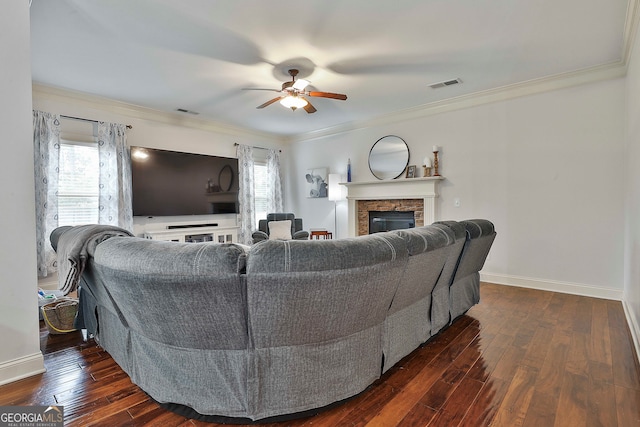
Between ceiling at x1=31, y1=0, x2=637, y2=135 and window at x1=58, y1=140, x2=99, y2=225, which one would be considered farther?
window at x1=58, y1=140, x2=99, y2=225

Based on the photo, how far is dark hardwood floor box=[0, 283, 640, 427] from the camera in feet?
5.10

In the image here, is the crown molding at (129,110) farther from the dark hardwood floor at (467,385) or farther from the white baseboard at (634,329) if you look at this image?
the white baseboard at (634,329)

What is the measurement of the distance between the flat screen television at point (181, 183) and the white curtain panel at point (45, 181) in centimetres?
92

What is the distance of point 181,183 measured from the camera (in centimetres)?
516

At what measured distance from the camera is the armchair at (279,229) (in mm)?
5137

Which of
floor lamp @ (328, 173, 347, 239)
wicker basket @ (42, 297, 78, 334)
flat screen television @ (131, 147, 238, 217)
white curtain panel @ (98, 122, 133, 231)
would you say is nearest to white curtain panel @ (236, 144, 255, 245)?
flat screen television @ (131, 147, 238, 217)

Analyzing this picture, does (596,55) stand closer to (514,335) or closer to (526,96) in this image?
(526,96)

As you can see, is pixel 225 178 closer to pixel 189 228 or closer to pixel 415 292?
pixel 189 228

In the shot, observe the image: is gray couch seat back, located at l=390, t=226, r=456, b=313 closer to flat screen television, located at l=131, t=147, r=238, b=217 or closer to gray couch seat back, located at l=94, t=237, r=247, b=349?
gray couch seat back, located at l=94, t=237, r=247, b=349

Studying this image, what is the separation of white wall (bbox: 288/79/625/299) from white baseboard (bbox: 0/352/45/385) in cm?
471

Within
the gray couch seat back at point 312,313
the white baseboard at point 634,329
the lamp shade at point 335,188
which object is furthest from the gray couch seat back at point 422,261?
the lamp shade at point 335,188

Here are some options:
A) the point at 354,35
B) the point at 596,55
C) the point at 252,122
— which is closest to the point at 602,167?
the point at 596,55

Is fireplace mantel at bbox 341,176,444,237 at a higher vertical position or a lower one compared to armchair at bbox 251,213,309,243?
higher

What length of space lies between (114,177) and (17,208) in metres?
2.69
